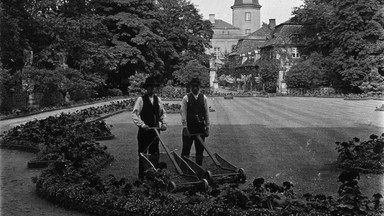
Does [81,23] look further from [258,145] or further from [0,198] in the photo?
[0,198]

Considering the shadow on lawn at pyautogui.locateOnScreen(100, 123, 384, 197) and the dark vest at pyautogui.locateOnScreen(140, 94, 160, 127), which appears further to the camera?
the shadow on lawn at pyautogui.locateOnScreen(100, 123, 384, 197)

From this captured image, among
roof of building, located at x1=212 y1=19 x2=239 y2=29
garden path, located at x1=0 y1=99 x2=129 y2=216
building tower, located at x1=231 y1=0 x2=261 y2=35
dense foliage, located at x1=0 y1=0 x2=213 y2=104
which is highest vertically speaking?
building tower, located at x1=231 y1=0 x2=261 y2=35

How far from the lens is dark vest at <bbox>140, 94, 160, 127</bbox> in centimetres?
831

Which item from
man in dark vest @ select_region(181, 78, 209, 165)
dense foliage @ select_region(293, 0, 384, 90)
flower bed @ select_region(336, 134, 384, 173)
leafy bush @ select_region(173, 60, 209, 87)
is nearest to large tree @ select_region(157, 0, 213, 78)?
leafy bush @ select_region(173, 60, 209, 87)

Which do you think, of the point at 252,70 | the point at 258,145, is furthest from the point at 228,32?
the point at 258,145

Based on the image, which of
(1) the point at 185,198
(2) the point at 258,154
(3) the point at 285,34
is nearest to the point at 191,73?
(3) the point at 285,34

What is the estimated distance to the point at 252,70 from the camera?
204ft

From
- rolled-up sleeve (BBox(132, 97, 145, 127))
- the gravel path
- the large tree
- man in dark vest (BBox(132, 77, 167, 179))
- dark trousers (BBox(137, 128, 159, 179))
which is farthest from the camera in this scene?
the large tree

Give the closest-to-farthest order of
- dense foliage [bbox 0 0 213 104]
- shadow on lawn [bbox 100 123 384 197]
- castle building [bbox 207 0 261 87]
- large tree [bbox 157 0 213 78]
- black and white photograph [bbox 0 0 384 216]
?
1. black and white photograph [bbox 0 0 384 216]
2. shadow on lawn [bbox 100 123 384 197]
3. dense foliage [bbox 0 0 213 104]
4. large tree [bbox 157 0 213 78]
5. castle building [bbox 207 0 261 87]

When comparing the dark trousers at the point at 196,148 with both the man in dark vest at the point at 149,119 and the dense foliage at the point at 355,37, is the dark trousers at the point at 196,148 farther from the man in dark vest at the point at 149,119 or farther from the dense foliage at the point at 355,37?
the dense foliage at the point at 355,37

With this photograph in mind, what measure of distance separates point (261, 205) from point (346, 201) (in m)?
1.04

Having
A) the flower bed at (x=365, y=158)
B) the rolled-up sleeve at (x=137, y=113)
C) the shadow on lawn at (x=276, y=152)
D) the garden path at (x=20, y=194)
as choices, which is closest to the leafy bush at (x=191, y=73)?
the shadow on lawn at (x=276, y=152)

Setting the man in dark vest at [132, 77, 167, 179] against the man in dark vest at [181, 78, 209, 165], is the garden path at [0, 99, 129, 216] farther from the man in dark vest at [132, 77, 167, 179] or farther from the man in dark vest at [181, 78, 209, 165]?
the man in dark vest at [181, 78, 209, 165]

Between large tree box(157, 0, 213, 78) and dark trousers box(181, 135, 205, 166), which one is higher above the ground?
large tree box(157, 0, 213, 78)
